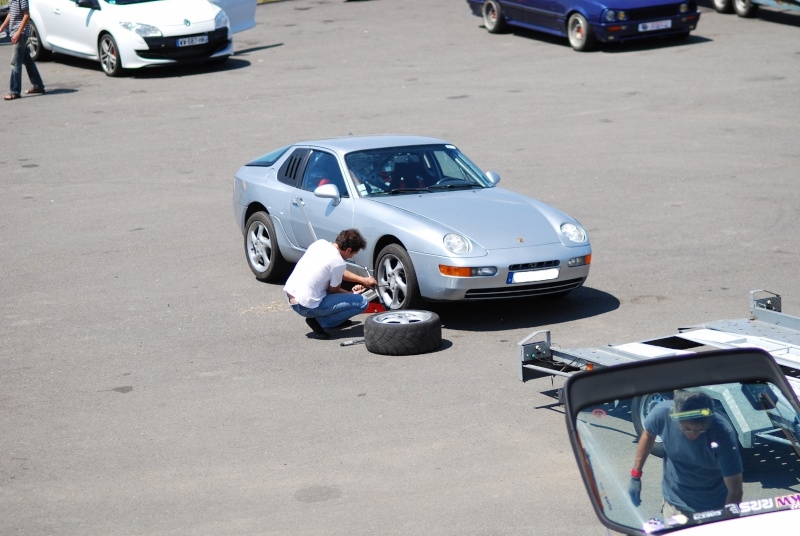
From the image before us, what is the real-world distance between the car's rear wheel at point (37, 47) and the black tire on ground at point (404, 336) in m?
16.2

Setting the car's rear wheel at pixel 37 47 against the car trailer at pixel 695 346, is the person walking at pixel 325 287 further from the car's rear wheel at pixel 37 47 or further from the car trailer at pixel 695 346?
the car's rear wheel at pixel 37 47

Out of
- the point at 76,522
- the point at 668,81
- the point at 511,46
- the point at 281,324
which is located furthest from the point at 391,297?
the point at 511,46

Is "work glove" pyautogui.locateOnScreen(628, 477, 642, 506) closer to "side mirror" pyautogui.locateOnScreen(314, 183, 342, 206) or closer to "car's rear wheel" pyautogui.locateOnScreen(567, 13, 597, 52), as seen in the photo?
"side mirror" pyautogui.locateOnScreen(314, 183, 342, 206)

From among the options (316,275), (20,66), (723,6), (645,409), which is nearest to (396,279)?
(316,275)

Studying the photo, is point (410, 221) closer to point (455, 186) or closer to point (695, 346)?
point (455, 186)

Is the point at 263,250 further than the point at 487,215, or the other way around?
the point at 263,250

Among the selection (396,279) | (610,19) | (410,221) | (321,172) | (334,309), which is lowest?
(334,309)

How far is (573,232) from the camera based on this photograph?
10.1 m

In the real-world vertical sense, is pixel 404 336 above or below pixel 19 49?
below

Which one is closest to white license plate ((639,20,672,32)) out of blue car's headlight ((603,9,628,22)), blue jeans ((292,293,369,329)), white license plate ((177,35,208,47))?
blue car's headlight ((603,9,628,22))

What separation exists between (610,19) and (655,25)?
1085 mm

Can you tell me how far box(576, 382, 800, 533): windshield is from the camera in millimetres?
3871

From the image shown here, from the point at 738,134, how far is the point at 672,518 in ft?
44.5

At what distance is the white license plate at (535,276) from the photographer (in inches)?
378
